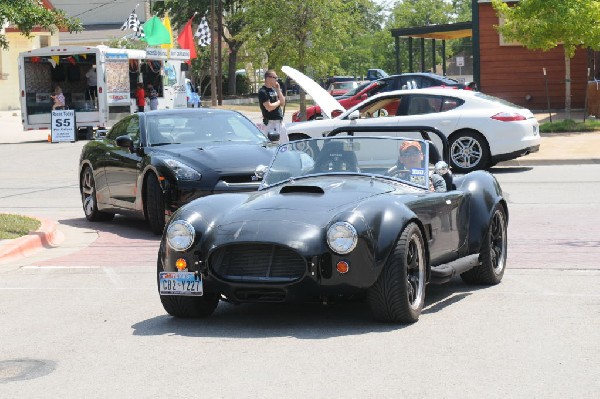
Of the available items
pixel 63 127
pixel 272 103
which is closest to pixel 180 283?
pixel 272 103

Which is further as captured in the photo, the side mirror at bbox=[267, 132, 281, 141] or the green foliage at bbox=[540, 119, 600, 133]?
the green foliage at bbox=[540, 119, 600, 133]

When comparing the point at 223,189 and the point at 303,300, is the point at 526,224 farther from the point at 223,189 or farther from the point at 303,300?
Result: the point at 303,300

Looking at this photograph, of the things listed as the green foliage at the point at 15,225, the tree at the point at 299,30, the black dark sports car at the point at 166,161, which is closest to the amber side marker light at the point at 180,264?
the black dark sports car at the point at 166,161

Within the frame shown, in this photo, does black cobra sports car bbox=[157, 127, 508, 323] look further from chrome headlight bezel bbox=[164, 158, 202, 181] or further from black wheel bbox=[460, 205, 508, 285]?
chrome headlight bezel bbox=[164, 158, 202, 181]

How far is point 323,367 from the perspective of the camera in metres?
6.66

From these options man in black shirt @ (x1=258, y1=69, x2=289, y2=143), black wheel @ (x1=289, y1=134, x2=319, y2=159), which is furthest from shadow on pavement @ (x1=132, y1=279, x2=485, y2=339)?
man in black shirt @ (x1=258, y1=69, x2=289, y2=143)

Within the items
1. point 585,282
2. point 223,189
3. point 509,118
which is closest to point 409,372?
point 585,282

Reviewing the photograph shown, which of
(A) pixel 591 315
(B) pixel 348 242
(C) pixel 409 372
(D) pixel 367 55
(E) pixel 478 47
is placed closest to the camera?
(C) pixel 409 372

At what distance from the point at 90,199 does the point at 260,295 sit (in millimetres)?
Answer: 8230

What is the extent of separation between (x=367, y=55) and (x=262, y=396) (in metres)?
75.6

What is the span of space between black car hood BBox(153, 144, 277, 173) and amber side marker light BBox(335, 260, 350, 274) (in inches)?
230

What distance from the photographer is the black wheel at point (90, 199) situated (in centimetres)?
1538

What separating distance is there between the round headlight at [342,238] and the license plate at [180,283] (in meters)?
0.98

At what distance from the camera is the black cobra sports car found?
7.57 meters
